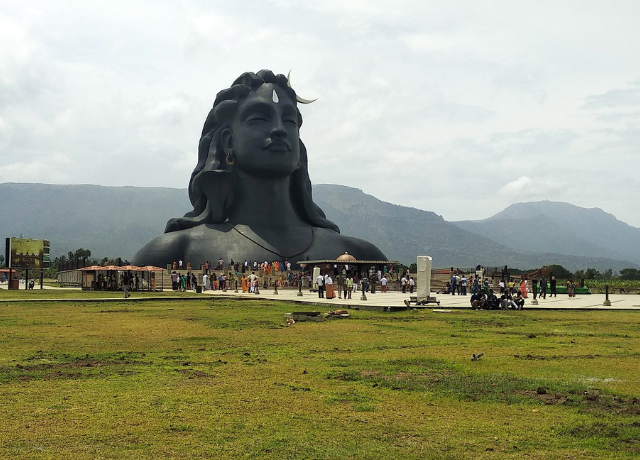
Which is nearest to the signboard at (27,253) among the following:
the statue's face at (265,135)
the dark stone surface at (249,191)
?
the dark stone surface at (249,191)

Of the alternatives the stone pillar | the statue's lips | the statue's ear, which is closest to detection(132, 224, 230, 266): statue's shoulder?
the statue's ear

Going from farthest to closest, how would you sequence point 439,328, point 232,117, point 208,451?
point 232,117
point 439,328
point 208,451

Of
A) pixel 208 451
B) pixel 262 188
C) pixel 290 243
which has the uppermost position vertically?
pixel 262 188

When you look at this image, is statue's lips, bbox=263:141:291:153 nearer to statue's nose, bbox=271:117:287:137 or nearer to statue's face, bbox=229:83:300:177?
statue's face, bbox=229:83:300:177

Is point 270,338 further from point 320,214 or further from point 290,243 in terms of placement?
point 320,214

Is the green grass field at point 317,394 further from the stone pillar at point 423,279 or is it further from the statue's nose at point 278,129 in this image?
the statue's nose at point 278,129

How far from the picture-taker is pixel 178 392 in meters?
8.00

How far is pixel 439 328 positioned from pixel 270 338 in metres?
4.37

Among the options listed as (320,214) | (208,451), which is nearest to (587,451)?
(208,451)

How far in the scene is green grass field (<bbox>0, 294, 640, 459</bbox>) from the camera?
588 cm

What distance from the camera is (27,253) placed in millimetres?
45375

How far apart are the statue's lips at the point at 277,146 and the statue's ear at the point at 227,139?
323 centimetres

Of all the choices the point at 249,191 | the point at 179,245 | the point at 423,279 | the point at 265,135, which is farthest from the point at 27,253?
the point at 423,279

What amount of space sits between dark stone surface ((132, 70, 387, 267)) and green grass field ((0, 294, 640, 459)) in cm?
3469
